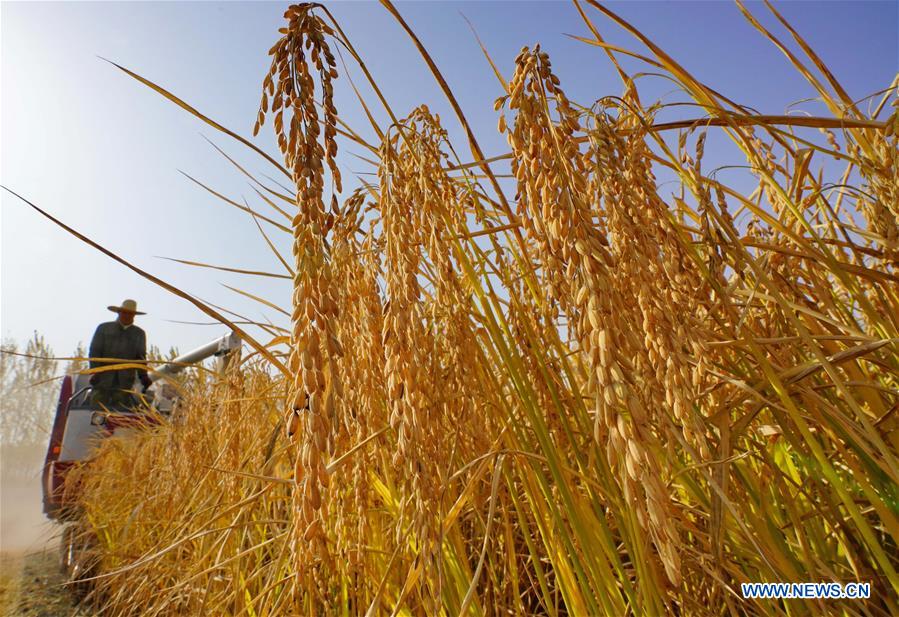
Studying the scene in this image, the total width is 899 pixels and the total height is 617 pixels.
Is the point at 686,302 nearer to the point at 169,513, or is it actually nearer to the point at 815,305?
the point at 815,305

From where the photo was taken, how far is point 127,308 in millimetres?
6328

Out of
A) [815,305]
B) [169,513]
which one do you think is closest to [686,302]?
[815,305]

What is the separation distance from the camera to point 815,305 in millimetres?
1116

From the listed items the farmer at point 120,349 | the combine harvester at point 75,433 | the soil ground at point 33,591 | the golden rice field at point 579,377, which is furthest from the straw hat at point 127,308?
the golden rice field at point 579,377

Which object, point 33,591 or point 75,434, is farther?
point 75,434

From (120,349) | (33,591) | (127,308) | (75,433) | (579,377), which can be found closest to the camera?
(579,377)

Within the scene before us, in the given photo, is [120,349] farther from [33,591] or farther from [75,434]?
[33,591]

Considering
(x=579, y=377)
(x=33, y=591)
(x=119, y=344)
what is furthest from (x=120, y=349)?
(x=579, y=377)

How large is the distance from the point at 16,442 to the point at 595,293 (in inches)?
684

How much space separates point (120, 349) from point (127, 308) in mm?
684

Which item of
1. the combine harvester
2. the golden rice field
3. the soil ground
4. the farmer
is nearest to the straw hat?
the farmer

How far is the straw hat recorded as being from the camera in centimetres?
621

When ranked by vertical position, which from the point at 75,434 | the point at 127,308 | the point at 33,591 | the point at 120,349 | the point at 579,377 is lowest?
the point at 33,591

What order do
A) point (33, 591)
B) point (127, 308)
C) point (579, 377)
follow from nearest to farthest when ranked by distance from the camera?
point (579, 377), point (33, 591), point (127, 308)
